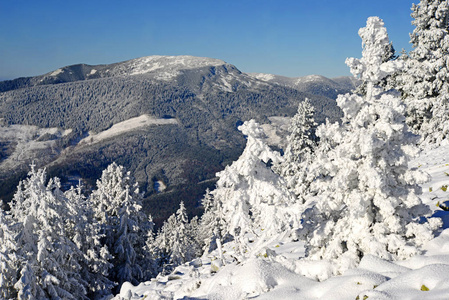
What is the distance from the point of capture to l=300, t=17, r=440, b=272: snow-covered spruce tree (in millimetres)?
7820

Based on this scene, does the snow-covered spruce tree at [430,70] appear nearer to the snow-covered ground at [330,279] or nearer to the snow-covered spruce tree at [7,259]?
the snow-covered ground at [330,279]

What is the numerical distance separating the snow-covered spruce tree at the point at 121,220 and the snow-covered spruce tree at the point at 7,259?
8617 mm

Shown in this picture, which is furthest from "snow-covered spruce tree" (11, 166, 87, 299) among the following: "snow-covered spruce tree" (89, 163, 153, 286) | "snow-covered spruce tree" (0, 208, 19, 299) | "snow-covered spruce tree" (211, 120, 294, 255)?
"snow-covered spruce tree" (211, 120, 294, 255)

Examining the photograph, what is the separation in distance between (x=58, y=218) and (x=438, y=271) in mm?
17980

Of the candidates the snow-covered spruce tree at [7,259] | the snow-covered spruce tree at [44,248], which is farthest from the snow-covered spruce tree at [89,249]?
the snow-covered spruce tree at [7,259]

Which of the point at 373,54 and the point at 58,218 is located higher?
the point at 373,54

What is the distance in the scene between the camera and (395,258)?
8039mm

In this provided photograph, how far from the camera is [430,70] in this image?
22062 millimetres

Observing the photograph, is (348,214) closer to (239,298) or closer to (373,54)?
(239,298)

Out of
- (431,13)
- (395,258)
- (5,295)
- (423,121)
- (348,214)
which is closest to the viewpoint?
(395,258)

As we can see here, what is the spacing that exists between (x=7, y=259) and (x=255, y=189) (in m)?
13.1

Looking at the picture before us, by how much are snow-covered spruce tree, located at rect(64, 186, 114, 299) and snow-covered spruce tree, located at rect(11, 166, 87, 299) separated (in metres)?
1.97

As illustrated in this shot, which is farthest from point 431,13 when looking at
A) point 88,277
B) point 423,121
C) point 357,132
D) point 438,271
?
point 88,277

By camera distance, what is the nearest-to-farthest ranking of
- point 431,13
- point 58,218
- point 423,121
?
1. point 58,218
2. point 431,13
3. point 423,121
